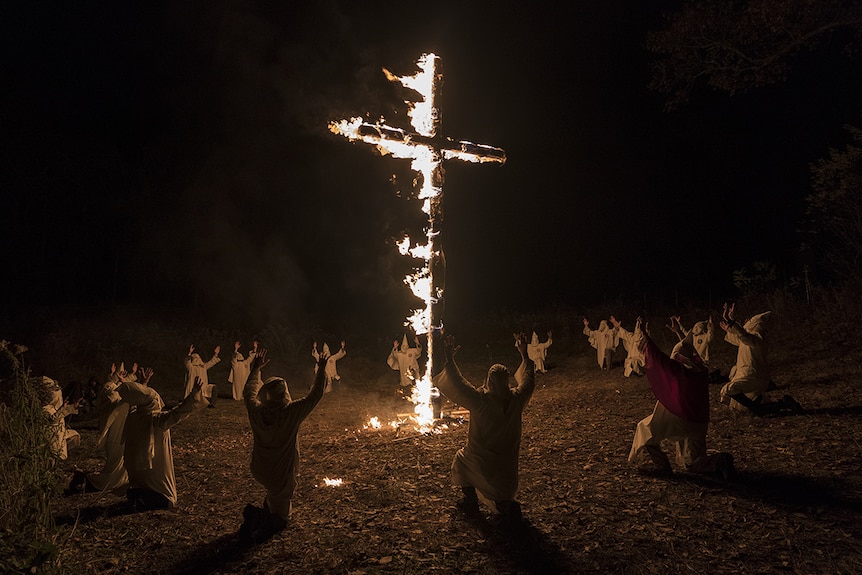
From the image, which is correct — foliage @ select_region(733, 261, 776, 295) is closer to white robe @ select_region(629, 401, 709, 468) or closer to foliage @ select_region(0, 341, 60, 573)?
white robe @ select_region(629, 401, 709, 468)

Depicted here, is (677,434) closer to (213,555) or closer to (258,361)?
(258,361)

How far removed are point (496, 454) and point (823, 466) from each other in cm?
430

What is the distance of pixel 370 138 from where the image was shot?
33.9ft

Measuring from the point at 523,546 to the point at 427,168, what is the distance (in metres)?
7.25

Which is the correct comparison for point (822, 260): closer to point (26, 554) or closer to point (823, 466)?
point (823, 466)

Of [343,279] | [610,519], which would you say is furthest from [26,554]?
[343,279]

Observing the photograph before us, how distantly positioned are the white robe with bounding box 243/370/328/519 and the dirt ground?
435 mm

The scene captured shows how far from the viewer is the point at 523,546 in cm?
586

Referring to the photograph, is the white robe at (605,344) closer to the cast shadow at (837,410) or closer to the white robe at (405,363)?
the white robe at (405,363)

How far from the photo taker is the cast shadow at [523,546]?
541cm

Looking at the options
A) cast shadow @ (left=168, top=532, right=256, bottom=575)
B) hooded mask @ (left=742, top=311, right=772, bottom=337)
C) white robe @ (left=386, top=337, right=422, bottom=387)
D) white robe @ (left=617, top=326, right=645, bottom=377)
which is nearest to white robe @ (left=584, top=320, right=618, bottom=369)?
white robe @ (left=617, top=326, right=645, bottom=377)

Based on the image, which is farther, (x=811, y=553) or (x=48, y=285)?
(x=48, y=285)

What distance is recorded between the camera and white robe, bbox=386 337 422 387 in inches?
822

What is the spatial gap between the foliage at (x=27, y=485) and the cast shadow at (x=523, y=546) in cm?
381
